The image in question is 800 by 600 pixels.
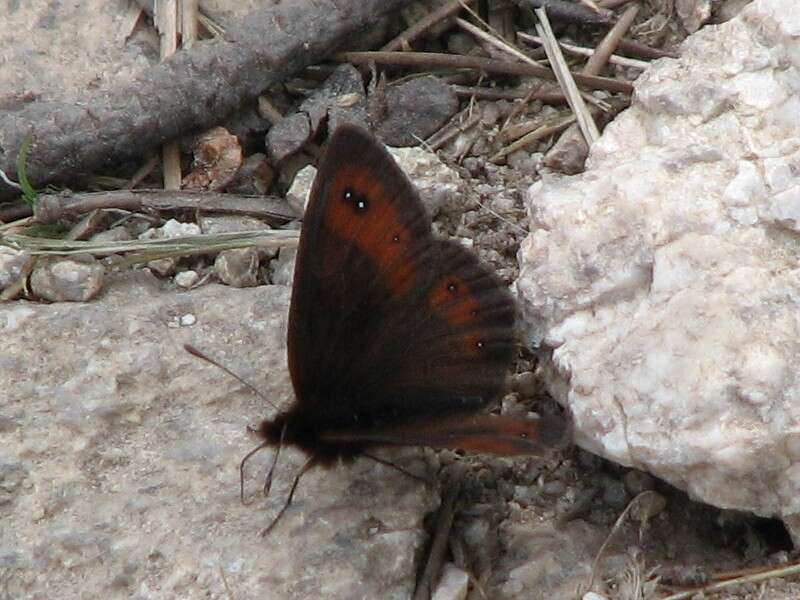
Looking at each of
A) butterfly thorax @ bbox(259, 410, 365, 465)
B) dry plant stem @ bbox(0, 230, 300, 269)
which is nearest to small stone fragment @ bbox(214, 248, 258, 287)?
dry plant stem @ bbox(0, 230, 300, 269)

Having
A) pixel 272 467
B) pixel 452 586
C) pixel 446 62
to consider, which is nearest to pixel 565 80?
pixel 446 62

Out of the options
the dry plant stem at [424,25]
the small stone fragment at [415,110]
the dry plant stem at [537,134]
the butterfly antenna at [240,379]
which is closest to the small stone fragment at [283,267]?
the butterfly antenna at [240,379]

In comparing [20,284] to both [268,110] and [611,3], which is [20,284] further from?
[611,3]

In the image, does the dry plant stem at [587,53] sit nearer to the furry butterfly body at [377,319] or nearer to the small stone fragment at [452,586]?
the furry butterfly body at [377,319]

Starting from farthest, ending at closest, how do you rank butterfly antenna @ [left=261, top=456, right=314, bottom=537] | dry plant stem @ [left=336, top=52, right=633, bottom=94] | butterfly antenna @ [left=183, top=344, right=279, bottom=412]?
1. dry plant stem @ [left=336, top=52, right=633, bottom=94]
2. butterfly antenna @ [left=183, top=344, right=279, bottom=412]
3. butterfly antenna @ [left=261, top=456, right=314, bottom=537]

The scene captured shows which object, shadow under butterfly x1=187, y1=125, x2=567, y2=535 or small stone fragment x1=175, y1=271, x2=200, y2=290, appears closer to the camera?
shadow under butterfly x1=187, y1=125, x2=567, y2=535

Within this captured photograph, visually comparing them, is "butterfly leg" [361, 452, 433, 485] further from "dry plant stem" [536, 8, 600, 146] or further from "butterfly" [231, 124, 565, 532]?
"dry plant stem" [536, 8, 600, 146]

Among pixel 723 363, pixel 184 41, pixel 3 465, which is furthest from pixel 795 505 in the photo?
pixel 184 41
